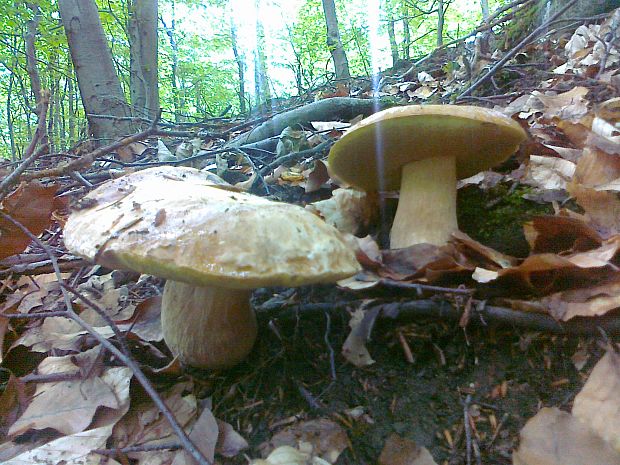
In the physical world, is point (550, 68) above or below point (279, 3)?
below

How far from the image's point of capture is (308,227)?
1077mm

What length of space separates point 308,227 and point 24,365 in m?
1.20

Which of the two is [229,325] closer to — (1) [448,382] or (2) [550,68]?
(1) [448,382]

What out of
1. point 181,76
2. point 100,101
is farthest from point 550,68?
point 181,76

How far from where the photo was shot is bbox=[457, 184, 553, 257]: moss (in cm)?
154

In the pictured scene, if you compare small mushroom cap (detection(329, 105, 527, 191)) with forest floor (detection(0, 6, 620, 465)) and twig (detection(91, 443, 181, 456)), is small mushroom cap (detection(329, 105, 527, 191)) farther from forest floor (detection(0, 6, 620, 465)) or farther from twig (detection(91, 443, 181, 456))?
twig (detection(91, 443, 181, 456))

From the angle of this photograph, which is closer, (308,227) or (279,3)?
(308,227)

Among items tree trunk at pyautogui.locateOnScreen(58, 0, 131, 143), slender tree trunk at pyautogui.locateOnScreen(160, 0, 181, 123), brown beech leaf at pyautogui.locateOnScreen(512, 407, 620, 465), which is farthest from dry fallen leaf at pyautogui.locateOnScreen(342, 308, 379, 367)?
slender tree trunk at pyautogui.locateOnScreen(160, 0, 181, 123)

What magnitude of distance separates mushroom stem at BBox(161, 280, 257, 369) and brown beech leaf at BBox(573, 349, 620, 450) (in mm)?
919

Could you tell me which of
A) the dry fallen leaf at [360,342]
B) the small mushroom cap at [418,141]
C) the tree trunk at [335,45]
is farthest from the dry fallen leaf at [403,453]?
the tree trunk at [335,45]

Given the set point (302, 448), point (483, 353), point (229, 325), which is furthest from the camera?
point (229, 325)

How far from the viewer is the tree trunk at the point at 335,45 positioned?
297 inches

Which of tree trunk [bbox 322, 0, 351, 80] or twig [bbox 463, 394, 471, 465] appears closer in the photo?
twig [bbox 463, 394, 471, 465]

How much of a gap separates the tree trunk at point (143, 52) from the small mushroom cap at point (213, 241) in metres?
5.77
